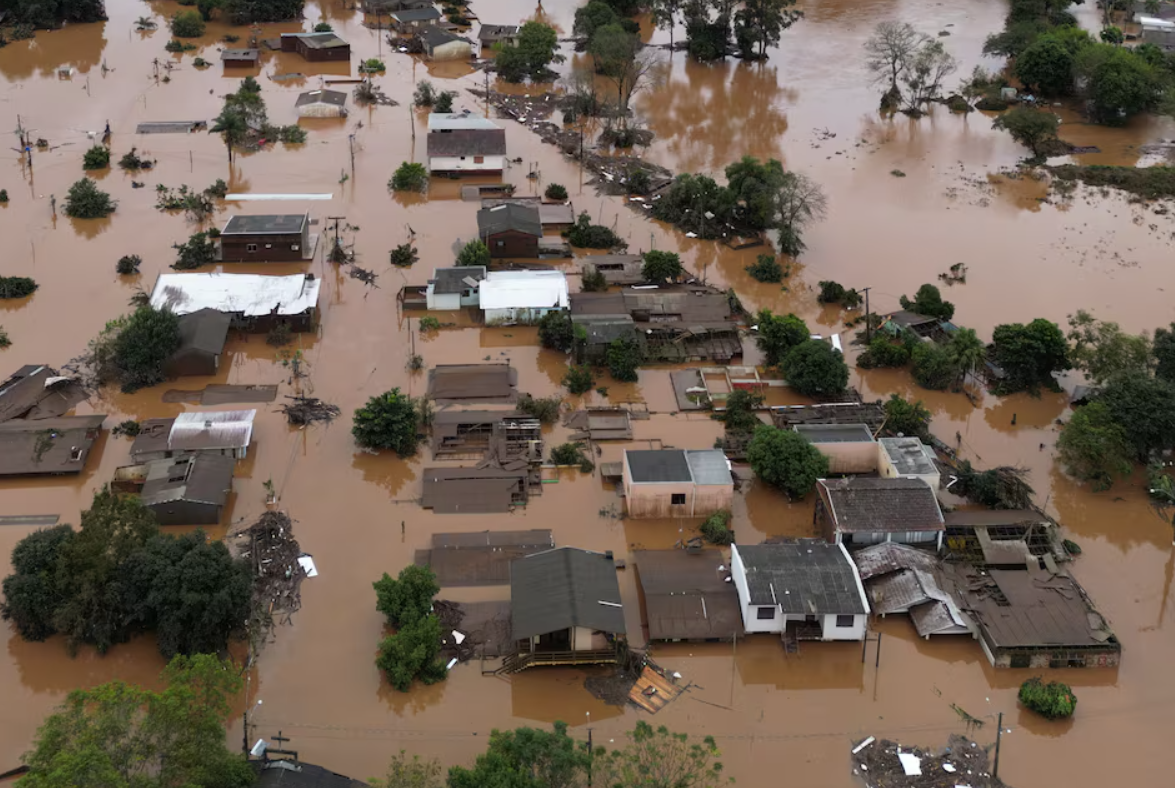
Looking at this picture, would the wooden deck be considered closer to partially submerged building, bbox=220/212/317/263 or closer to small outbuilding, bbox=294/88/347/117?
partially submerged building, bbox=220/212/317/263

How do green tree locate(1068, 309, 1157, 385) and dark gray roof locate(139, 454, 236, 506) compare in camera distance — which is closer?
dark gray roof locate(139, 454, 236, 506)

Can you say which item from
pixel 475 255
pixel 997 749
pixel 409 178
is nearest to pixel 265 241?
pixel 475 255

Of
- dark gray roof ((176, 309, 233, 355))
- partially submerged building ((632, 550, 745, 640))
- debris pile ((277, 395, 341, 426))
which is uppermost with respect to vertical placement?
dark gray roof ((176, 309, 233, 355))

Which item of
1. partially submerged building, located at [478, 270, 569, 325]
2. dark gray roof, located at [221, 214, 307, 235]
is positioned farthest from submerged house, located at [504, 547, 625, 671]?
dark gray roof, located at [221, 214, 307, 235]

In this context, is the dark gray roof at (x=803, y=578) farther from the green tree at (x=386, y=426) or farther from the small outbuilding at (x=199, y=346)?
the small outbuilding at (x=199, y=346)

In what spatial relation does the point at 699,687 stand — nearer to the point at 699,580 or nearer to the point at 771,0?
the point at 699,580

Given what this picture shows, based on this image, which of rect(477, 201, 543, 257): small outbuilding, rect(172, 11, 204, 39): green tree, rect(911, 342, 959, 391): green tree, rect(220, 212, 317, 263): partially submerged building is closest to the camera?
rect(911, 342, 959, 391): green tree

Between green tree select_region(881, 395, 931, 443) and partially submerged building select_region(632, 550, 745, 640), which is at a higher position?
green tree select_region(881, 395, 931, 443)
